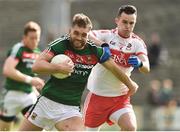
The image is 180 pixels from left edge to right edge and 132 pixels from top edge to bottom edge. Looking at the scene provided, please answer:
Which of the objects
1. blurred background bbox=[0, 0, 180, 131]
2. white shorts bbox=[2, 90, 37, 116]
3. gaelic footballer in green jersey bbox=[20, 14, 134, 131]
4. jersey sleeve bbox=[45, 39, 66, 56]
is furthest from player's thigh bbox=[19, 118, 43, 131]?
blurred background bbox=[0, 0, 180, 131]

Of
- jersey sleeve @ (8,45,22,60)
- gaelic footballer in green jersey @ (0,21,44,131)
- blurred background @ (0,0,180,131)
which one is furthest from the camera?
blurred background @ (0,0,180,131)

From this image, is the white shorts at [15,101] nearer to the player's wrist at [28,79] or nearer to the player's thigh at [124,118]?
the player's wrist at [28,79]

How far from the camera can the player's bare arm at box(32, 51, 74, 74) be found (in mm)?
9023

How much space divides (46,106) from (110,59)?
1.08m

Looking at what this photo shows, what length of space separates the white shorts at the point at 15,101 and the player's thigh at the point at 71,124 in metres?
3.40

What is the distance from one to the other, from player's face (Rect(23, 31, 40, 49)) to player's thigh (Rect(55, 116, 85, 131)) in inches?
128

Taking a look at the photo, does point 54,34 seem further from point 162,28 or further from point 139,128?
point 162,28

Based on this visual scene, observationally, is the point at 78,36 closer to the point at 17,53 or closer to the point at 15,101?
the point at 17,53

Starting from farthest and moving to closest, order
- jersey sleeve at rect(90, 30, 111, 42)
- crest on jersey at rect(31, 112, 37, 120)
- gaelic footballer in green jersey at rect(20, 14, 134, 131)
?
jersey sleeve at rect(90, 30, 111, 42) < crest on jersey at rect(31, 112, 37, 120) < gaelic footballer in green jersey at rect(20, 14, 134, 131)

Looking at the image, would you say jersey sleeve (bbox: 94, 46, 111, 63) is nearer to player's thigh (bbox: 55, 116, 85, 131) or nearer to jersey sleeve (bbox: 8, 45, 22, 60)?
player's thigh (bbox: 55, 116, 85, 131)

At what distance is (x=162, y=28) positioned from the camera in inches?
1399

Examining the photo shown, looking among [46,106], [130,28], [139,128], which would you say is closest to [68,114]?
[46,106]

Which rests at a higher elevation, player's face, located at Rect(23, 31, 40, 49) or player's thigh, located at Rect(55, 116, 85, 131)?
player's face, located at Rect(23, 31, 40, 49)

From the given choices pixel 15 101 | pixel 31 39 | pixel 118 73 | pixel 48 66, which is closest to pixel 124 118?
pixel 118 73
